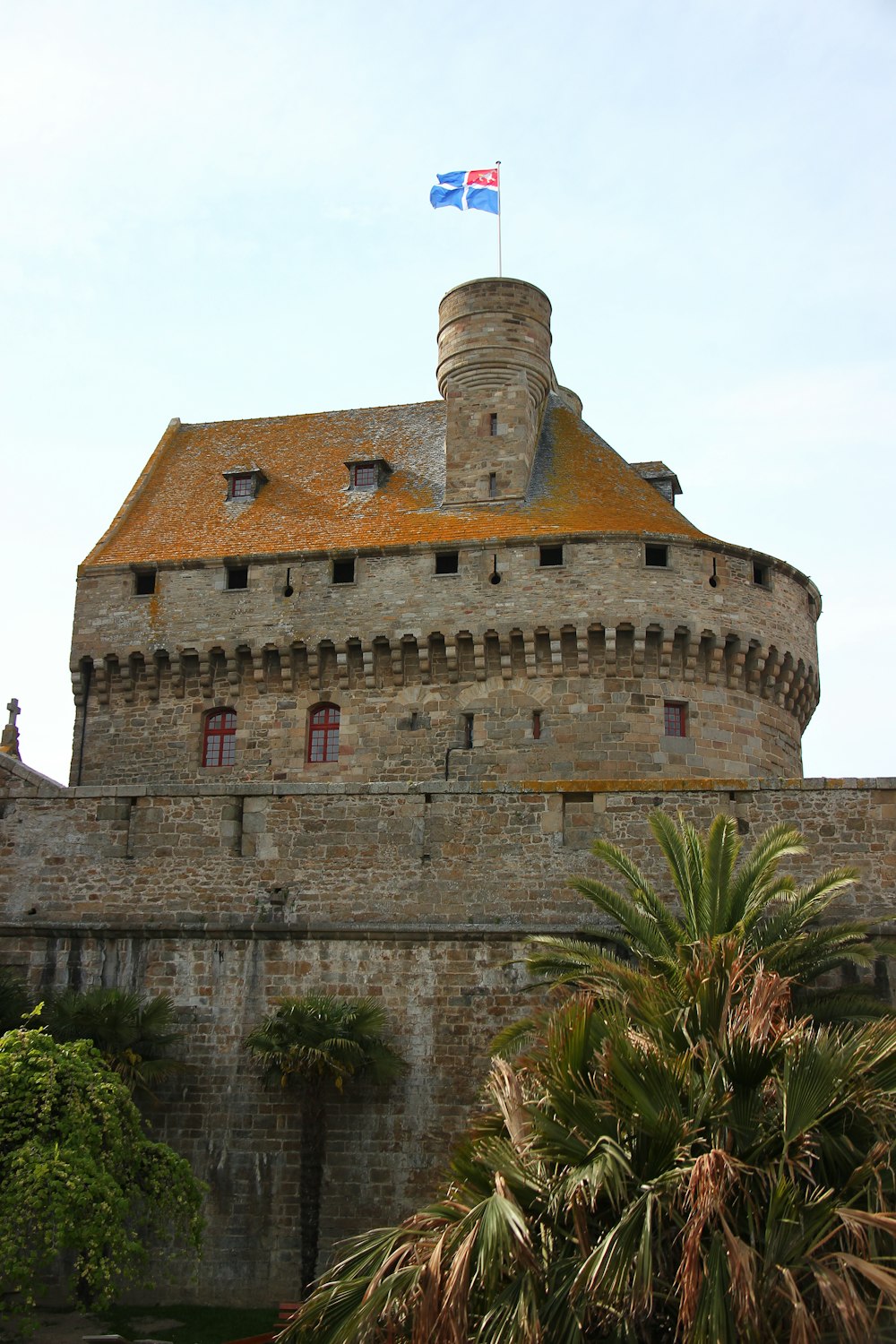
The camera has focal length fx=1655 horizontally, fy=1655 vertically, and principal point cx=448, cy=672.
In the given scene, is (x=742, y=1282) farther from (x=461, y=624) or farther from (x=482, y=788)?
(x=461, y=624)

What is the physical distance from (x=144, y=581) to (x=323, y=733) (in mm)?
4351

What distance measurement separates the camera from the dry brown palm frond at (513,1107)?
12.0 meters

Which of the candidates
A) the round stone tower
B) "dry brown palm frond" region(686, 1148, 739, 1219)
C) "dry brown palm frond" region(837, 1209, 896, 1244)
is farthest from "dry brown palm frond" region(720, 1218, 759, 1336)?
the round stone tower

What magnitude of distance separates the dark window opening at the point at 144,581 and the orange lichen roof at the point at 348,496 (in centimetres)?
26

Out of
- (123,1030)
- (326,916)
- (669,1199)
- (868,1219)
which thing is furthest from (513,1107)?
(326,916)

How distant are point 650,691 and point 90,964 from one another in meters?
10.4

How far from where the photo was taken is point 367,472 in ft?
99.4

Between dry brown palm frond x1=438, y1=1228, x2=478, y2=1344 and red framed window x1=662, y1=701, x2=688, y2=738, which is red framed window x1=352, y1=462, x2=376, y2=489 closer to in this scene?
red framed window x1=662, y1=701, x2=688, y2=738

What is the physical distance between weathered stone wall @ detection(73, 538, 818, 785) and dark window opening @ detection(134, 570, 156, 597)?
135mm

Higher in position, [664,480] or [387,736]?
[664,480]

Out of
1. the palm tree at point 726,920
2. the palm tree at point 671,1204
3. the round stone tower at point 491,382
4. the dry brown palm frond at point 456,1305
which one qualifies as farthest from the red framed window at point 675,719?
the dry brown palm frond at point 456,1305

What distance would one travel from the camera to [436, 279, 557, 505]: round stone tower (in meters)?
29.0

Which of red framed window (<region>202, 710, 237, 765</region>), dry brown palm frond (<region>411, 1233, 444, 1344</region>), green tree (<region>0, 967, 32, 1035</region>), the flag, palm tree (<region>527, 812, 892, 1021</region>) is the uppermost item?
the flag

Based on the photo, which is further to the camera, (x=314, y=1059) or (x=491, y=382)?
(x=491, y=382)
